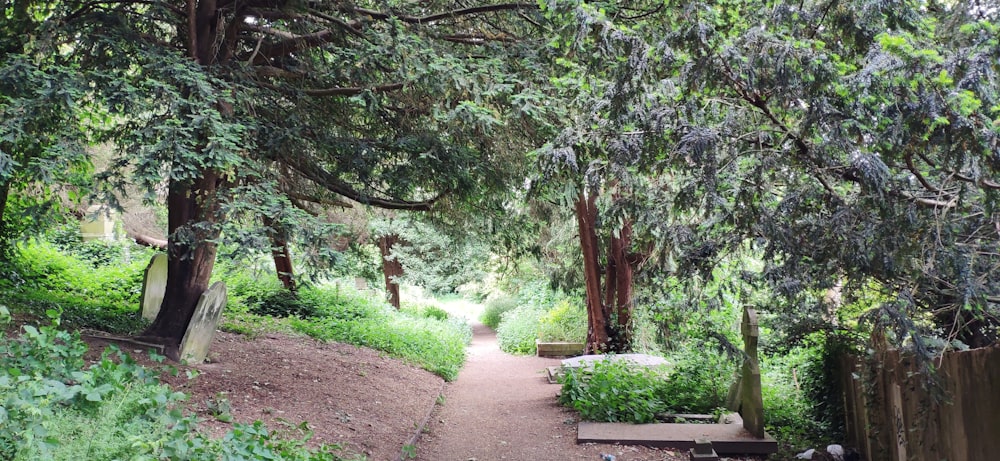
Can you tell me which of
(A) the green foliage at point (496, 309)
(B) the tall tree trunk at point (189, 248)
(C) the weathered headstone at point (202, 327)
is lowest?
(A) the green foliage at point (496, 309)

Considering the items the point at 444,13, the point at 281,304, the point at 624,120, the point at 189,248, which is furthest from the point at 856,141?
the point at 281,304

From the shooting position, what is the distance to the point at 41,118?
6406mm

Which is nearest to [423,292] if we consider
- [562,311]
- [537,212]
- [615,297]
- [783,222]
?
[562,311]

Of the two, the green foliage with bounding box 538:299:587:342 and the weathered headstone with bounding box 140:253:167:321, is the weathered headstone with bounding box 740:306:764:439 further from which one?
the green foliage with bounding box 538:299:587:342

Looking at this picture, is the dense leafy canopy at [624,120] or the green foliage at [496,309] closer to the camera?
the dense leafy canopy at [624,120]

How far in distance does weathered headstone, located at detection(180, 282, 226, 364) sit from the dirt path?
9.82 ft

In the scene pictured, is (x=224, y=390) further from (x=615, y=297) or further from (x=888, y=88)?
(x=615, y=297)

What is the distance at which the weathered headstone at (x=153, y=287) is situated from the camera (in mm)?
10852

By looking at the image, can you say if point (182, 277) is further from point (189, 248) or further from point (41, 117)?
point (41, 117)

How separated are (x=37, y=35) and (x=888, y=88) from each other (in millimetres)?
7675

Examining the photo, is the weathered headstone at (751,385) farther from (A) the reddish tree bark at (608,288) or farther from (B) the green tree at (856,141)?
(A) the reddish tree bark at (608,288)

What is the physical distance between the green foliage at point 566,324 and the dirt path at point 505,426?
4.16 meters

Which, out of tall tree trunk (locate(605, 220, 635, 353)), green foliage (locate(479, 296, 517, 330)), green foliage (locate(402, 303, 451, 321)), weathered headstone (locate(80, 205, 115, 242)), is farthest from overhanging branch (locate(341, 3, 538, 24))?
green foliage (locate(479, 296, 517, 330))

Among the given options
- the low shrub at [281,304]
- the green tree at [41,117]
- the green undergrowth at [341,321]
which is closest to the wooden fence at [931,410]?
the green tree at [41,117]
